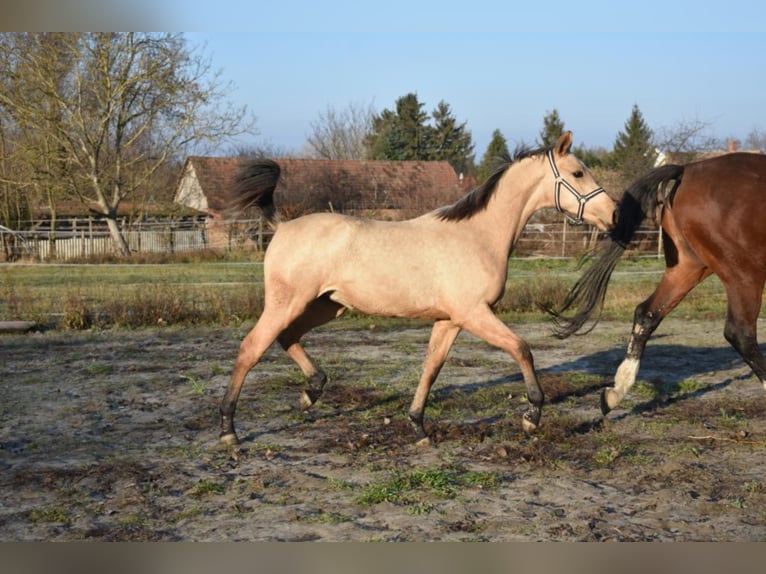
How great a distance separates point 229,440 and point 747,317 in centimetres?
414

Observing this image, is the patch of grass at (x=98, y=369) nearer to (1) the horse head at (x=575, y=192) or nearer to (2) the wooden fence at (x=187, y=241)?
(1) the horse head at (x=575, y=192)

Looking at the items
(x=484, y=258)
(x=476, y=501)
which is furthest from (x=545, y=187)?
(x=476, y=501)

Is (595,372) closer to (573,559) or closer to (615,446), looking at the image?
(615,446)

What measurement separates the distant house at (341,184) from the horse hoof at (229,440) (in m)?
25.4

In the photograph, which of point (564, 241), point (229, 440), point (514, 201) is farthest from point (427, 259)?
point (564, 241)

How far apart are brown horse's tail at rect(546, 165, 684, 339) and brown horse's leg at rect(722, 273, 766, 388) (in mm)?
920

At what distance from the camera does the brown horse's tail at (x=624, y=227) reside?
6801mm

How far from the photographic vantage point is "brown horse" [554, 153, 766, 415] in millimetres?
6324

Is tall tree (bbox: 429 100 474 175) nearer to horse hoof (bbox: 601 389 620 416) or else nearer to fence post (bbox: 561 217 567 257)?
fence post (bbox: 561 217 567 257)

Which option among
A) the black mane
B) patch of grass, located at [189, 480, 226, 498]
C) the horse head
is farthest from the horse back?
patch of grass, located at [189, 480, 226, 498]

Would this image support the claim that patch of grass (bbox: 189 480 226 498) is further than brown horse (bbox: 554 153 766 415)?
No

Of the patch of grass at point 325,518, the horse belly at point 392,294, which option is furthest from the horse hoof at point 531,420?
the patch of grass at point 325,518

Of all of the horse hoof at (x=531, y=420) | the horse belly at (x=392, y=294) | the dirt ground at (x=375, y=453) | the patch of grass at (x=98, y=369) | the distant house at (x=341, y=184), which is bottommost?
the dirt ground at (x=375, y=453)

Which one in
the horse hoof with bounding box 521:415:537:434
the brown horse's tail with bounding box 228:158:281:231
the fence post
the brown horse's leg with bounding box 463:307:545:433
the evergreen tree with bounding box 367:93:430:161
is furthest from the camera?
the evergreen tree with bounding box 367:93:430:161
